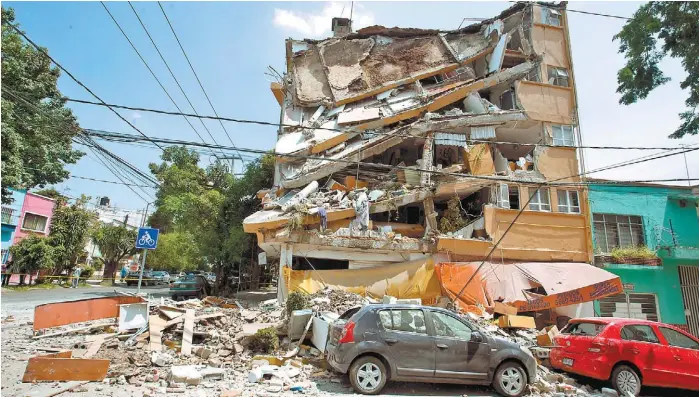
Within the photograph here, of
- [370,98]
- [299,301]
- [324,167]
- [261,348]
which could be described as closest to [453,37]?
[370,98]

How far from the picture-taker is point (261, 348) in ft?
29.5

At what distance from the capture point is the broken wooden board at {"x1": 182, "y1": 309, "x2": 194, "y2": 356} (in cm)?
849

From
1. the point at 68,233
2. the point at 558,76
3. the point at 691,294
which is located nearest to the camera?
the point at 691,294

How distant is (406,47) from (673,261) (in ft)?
57.3

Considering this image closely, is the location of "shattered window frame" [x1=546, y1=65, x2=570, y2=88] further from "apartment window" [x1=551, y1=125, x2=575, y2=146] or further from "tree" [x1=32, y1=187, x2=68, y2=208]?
"tree" [x1=32, y1=187, x2=68, y2=208]

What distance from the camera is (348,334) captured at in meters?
6.80

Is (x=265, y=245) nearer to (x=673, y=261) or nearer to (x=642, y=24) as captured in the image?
(x=642, y=24)

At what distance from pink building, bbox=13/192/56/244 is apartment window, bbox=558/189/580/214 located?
37.7m

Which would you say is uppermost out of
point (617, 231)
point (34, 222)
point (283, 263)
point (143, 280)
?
point (34, 222)

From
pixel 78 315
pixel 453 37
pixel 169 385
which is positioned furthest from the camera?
pixel 453 37

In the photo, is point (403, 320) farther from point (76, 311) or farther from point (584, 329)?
point (76, 311)

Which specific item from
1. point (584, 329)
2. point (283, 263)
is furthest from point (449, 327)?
point (283, 263)

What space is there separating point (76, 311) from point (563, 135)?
21.4 meters

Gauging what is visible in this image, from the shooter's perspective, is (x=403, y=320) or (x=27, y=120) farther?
(x=27, y=120)
